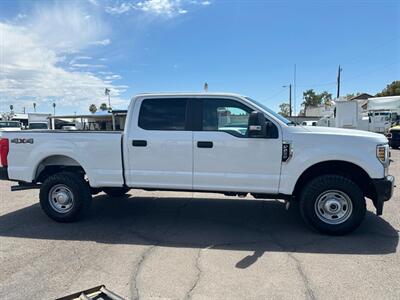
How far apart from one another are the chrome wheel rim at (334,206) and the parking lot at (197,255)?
0.28 meters

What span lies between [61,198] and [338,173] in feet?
14.6

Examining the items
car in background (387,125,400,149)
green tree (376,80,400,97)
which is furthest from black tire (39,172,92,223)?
green tree (376,80,400,97)

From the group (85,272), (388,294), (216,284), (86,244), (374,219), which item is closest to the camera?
(388,294)

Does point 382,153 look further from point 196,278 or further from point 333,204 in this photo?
point 196,278

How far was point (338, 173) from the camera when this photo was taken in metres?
5.14

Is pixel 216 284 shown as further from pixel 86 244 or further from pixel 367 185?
pixel 367 185

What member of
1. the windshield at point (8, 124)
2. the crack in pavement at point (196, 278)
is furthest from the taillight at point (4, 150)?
the windshield at point (8, 124)

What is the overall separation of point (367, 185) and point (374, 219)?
0.95m

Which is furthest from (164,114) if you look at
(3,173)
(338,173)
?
(3,173)

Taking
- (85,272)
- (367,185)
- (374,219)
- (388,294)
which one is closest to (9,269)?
(85,272)

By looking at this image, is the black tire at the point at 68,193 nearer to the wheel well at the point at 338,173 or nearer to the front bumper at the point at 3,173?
the front bumper at the point at 3,173

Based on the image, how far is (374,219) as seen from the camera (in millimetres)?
5691

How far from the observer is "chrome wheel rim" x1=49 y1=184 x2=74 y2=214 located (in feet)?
18.6

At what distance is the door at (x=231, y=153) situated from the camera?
4965mm
